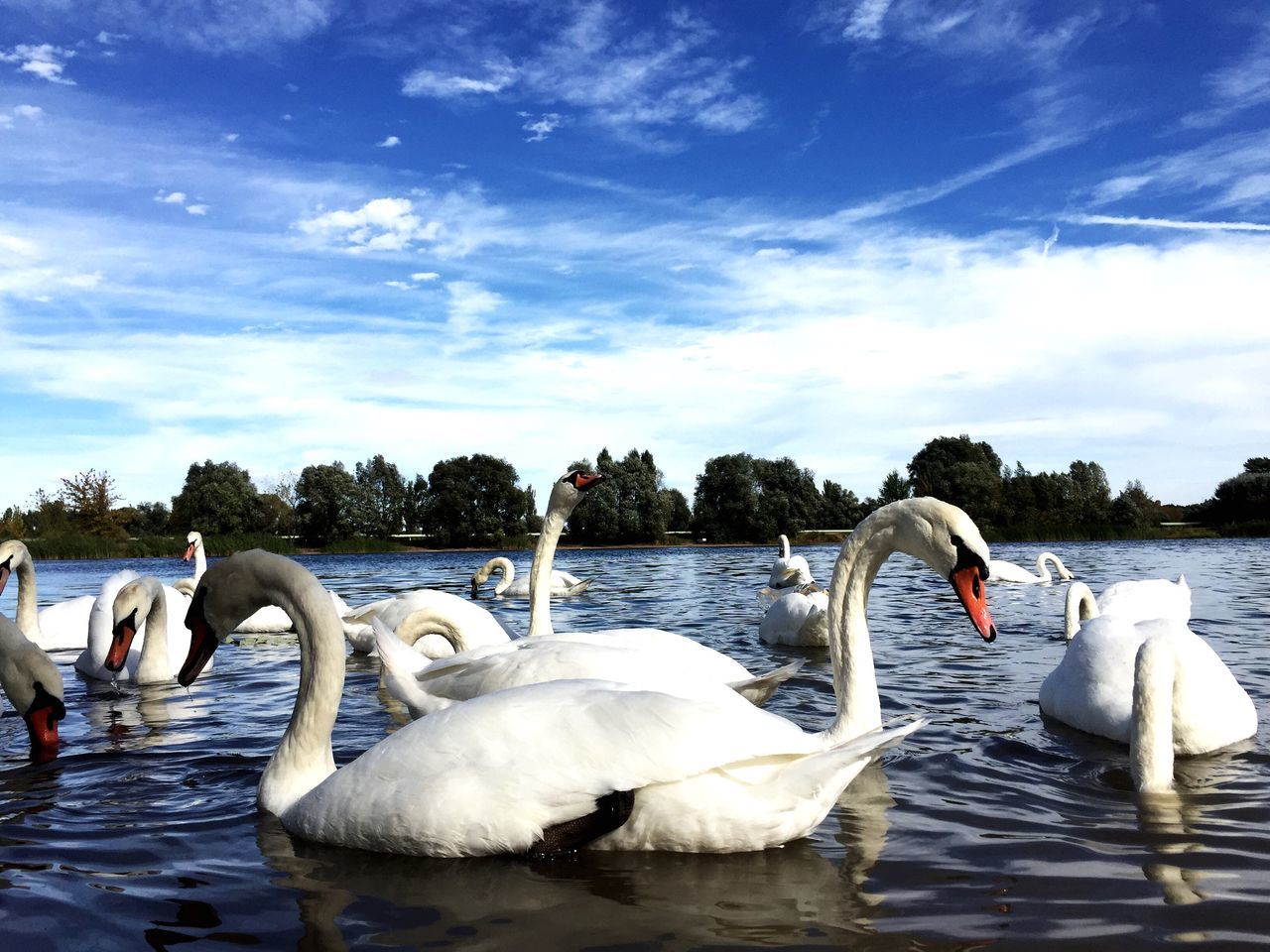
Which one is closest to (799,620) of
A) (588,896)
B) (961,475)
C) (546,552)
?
(546,552)

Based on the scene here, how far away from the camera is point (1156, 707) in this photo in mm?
4637

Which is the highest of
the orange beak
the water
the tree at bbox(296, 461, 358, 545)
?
the tree at bbox(296, 461, 358, 545)

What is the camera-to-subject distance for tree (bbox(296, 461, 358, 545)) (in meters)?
67.4

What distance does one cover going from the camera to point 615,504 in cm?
6756

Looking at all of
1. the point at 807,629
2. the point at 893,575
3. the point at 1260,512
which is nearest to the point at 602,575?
the point at 893,575

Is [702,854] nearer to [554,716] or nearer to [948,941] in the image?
[554,716]

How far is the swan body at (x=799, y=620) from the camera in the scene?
10320mm

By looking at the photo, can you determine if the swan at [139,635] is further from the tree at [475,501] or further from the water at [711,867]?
the tree at [475,501]

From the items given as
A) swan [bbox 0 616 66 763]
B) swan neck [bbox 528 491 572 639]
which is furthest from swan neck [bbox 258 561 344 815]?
swan neck [bbox 528 491 572 639]

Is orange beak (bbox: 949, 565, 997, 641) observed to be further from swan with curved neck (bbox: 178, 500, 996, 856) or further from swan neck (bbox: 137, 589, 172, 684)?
swan neck (bbox: 137, 589, 172, 684)

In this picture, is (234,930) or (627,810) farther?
(627,810)

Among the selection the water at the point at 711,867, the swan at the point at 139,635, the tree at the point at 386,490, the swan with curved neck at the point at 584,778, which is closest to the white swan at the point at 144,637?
the swan at the point at 139,635

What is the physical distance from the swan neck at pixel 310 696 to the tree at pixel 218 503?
6600cm

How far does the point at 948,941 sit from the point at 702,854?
1.01 meters
